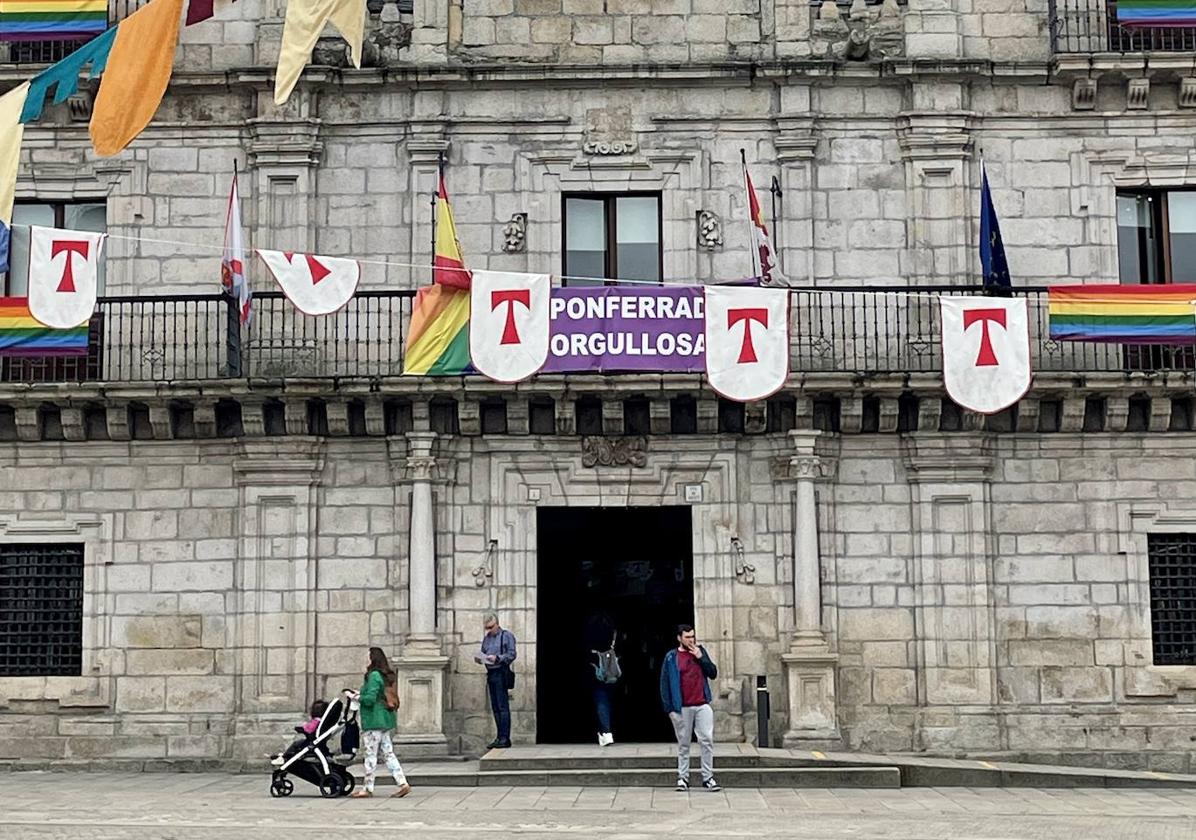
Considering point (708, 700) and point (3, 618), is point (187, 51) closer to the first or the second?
point (3, 618)

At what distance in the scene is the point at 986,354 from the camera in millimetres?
23641

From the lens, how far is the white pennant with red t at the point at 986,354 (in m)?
23.6

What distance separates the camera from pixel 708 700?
2178 centimetres

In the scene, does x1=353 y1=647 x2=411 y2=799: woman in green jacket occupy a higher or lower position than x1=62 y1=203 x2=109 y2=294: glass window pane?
lower

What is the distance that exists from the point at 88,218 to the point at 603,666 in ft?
31.4

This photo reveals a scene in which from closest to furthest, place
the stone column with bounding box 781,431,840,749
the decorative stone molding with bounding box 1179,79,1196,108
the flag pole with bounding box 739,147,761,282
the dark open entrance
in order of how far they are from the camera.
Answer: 1. the flag pole with bounding box 739,147,761,282
2. the stone column with bounding box 781,431,840,749
3. the decorative stone molding with bounding box 1179,79,1196,108
4. the dark open entrance

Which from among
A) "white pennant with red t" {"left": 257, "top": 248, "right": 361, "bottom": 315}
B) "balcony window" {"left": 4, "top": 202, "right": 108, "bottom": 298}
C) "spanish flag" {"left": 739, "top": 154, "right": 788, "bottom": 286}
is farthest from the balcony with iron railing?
"spanish flag" {"left": 739, "top": 154, "right": 788, "bottom": 286}

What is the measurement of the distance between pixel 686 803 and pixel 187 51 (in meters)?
12.9

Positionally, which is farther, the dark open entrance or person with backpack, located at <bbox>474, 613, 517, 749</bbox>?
the dark open entrance

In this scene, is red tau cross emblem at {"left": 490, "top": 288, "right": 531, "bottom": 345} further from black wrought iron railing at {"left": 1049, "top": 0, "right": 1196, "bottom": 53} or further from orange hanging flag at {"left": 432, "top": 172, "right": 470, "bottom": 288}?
black wrought iron railing at {"left": 1049, "top": 0, "right": 1196, "bottom": 53}

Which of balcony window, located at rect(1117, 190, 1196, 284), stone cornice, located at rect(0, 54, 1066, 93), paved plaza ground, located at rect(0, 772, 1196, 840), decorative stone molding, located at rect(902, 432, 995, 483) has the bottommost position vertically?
paved plaza ground, located at rect(0, 772, 1196, 840)

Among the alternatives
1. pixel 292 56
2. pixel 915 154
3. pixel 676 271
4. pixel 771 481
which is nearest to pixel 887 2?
pixel 915 154

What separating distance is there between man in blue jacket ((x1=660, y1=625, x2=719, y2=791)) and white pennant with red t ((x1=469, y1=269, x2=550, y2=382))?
420 cm

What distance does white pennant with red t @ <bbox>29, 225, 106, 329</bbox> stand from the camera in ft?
77.0
